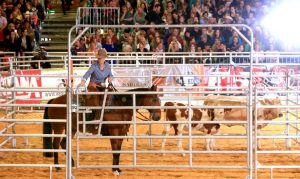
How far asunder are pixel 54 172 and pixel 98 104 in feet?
5.54

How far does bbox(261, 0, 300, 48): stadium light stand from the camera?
25.3 metres

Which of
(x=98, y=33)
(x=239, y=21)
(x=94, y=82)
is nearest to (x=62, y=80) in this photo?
(x=98, y=33)

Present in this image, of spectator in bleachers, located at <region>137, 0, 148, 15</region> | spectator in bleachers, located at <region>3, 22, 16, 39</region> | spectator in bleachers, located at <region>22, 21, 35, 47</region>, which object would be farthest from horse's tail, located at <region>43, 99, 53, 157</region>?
spectator in bleachers, located at <region>137, 0, 148, 15</region>

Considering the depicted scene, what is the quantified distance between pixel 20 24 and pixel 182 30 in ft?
20.1

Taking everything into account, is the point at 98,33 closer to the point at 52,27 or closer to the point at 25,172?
the point at 52,27

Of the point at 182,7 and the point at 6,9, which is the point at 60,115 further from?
the point at 6,9

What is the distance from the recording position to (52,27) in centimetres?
2948

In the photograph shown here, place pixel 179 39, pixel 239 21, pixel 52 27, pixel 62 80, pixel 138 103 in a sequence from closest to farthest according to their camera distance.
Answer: pixel 138 103 → pixel 62 80 → pixel 179 39 → pixel 239 21 → pixel 52 27

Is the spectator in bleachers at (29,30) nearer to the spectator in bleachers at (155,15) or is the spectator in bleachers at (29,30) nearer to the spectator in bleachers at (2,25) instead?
the spectator in bleachers at (2,25)

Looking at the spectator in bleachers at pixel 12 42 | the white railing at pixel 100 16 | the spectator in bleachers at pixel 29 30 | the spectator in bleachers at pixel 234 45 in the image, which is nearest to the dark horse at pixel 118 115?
the spectator in bleachers at pixel 234 45

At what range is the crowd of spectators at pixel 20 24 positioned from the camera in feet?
81.7

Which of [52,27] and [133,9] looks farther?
[52,27]

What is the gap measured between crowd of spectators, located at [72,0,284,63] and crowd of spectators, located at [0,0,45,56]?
6.51ft

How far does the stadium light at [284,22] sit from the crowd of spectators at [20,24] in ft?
28.6
